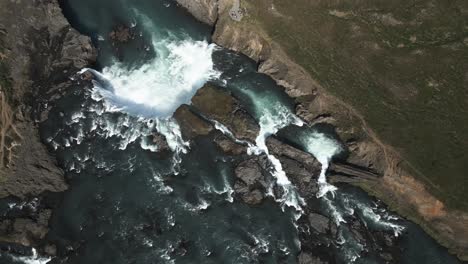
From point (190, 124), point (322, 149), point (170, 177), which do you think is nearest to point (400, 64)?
point (322, 149)

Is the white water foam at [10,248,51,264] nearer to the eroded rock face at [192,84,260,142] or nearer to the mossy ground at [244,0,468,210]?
the eroded rock face at [192,84,260,142]

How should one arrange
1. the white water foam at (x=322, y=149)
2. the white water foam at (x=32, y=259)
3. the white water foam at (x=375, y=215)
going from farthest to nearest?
the white water foam at (x=322, y=149) < the white water foam at (x=375, y=215) < the white water foam at (x=32, y=259)

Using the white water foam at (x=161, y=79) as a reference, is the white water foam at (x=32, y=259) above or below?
below

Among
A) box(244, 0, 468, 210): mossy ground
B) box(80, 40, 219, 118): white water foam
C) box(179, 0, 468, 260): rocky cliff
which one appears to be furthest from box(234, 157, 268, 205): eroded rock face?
box(244, 0, 468, 210): mossy ground

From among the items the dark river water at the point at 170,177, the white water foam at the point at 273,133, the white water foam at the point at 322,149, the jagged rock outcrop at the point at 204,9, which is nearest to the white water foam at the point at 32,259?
the dark river water at the point at 170,177

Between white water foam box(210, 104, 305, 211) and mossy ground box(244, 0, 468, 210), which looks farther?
mossy ground box(244, 0, 468, 210)

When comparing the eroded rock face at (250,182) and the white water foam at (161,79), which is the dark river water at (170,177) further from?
the eroded rock face at (250,182)

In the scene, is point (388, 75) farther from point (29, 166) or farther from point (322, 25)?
point (29, 166)
